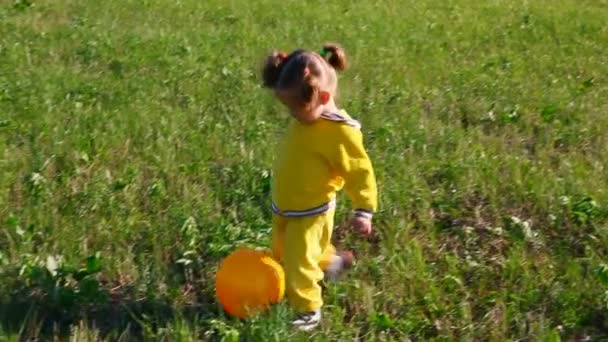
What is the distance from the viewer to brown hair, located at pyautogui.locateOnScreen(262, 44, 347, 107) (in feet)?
14.0

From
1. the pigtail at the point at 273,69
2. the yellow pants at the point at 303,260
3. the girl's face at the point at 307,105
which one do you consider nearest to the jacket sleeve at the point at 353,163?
the girl's face at the point at 307,105

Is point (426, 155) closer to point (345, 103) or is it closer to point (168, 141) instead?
point (345, 103)

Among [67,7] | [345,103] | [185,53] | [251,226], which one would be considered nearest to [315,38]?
[185,53]

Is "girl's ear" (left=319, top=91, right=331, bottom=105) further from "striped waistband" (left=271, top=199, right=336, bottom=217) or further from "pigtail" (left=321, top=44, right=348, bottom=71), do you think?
"striped waistband" (left=271, top=199, right=336, bottom=217)

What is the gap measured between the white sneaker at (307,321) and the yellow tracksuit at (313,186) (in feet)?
0.10

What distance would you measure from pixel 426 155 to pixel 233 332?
2831 millimetres

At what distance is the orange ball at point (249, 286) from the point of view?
4.49 m

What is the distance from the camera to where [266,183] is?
19.7 ft

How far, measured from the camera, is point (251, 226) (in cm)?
551

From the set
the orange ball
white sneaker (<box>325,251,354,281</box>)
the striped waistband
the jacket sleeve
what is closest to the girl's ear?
the jacket sleeve

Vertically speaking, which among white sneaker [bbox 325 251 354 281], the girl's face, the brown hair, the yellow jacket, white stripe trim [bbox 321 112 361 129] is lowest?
white sneaker [bbox 325 251 354 281]

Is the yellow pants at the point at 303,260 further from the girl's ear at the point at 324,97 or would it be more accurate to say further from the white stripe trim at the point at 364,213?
the girl's ear at the point at 324,97

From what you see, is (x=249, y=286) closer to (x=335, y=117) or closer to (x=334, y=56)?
(x=335, y=117)

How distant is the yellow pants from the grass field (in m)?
0.16
